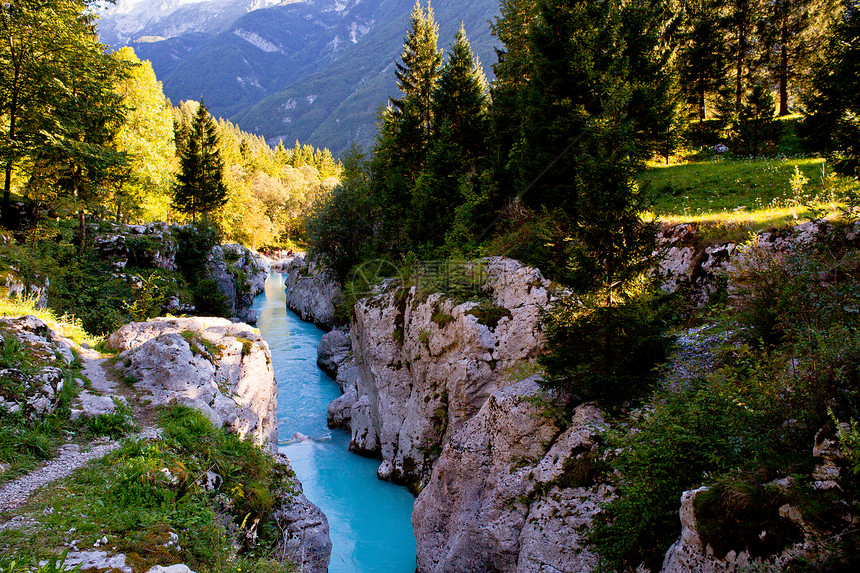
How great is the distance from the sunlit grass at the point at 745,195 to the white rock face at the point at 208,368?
31.4 feet

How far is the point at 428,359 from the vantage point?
43.4ft

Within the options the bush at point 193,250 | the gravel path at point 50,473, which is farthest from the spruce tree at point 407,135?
the gravel path at point 50,473

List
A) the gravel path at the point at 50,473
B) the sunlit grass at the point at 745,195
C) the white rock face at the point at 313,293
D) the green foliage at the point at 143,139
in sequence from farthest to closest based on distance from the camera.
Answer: the white rock face at the point at 313,293 → the green foliage at the point at 143,139 → the sunlit grass at the point at 745,195 → the gravel path at the point at 50,473

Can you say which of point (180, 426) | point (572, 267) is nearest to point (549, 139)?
point (572, 267)

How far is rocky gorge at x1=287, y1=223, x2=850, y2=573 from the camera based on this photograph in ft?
20.5

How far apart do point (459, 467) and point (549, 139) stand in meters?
10.7

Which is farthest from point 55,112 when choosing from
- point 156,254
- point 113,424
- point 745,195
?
point 745,195

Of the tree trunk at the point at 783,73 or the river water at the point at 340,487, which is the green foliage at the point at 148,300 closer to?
the river water at the point at 340,487

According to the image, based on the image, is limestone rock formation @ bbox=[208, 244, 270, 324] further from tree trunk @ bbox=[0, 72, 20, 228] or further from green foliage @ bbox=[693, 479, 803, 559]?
green foliage @ bbox=[693, 479, 803, 559]

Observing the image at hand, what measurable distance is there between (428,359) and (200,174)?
37.4m

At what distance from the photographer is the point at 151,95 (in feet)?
95.6

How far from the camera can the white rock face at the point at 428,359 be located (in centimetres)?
1081

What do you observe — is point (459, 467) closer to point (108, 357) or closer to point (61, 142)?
point (108, 357)

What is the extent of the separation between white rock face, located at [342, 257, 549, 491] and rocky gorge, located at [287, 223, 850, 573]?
0.04 m
